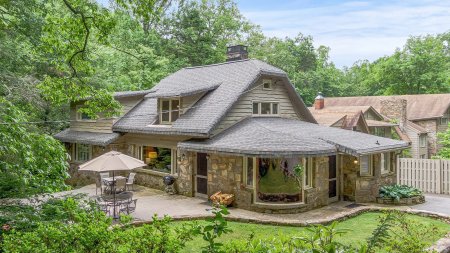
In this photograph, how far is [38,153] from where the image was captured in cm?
647

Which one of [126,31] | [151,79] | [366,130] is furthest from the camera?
[126,31]

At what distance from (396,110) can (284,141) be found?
61.1 feet

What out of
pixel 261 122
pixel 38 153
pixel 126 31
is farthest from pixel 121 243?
pixel 126 31

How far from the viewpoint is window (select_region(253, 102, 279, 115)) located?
15.2 meters

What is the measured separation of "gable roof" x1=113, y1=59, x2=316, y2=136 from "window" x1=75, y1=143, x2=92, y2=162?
2.62m

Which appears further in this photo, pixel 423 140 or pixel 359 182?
pixel 423 140

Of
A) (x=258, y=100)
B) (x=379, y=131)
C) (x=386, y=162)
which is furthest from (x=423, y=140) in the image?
(x=258, y=100)

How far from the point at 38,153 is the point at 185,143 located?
7050 mm

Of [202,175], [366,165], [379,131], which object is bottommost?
[202,175]

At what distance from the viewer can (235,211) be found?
1168 centimetres

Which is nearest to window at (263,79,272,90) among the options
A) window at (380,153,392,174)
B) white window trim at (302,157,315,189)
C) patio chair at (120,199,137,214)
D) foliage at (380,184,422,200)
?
white window trim at (302,157,315,189)

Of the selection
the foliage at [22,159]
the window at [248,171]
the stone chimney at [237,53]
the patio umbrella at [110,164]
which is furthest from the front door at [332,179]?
the foliage at [22,159]

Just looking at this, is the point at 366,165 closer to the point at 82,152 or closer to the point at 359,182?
the point at 359,182

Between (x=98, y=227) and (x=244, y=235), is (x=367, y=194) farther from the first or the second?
(x=98, y=227)
